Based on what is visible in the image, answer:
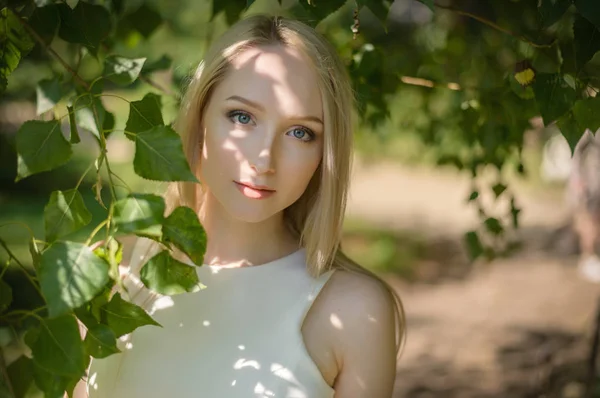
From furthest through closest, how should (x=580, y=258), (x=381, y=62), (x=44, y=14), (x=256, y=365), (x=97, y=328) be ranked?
(x=580, y=258)
(x=381, y=62)
(x=256, y=365)
(x=44, y=14)
(x=97, y=328)

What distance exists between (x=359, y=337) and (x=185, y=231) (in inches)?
Result: 28.8

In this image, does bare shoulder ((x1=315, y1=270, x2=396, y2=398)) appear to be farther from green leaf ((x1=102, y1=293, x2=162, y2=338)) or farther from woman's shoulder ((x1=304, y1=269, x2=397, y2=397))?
green leaf ((x1=102, y1=293, x2=162, y2=338))

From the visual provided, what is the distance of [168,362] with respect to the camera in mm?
1767

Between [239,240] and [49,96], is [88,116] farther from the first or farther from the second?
[239,240]

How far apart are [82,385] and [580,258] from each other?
23.8ft

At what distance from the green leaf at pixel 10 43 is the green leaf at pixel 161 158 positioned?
467mm

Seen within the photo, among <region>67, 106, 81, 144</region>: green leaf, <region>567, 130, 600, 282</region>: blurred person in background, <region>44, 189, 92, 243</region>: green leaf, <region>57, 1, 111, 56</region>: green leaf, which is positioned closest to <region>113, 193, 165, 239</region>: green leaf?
<region>44, 189, 92, 243</region>: green leaf

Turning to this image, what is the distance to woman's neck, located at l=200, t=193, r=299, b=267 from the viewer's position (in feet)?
6.25

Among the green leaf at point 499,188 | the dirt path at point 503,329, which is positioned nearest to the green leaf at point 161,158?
the green leaf at point 499,188

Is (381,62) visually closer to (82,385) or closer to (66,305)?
(82,385)

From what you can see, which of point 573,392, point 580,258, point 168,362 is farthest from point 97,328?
point 580,258

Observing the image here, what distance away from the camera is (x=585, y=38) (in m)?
1.48

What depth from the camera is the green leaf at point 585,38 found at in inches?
58.2

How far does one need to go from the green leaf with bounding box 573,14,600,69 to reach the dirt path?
3.05 metres
